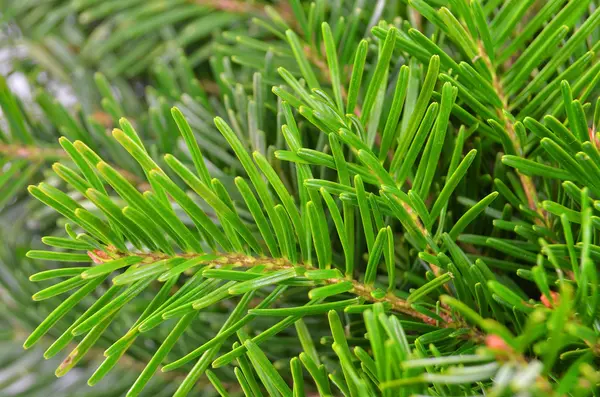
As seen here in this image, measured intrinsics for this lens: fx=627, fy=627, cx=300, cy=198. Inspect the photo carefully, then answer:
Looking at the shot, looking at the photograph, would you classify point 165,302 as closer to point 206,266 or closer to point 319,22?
point 206,266

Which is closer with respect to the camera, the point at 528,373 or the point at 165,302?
the point at 528,373

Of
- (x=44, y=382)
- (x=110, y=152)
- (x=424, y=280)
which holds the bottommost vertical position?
(x=44, y=382)

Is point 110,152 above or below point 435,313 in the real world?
below

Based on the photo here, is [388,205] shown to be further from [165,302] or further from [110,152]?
[110,152]

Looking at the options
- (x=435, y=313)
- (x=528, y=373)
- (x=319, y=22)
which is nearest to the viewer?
(x=528, y=373)

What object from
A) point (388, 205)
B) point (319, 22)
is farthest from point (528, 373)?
point (319, 22)

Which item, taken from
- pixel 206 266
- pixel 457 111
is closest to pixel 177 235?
pixel 206 266

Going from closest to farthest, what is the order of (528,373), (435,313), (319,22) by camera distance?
(528,373), (435,313), (319,22)
